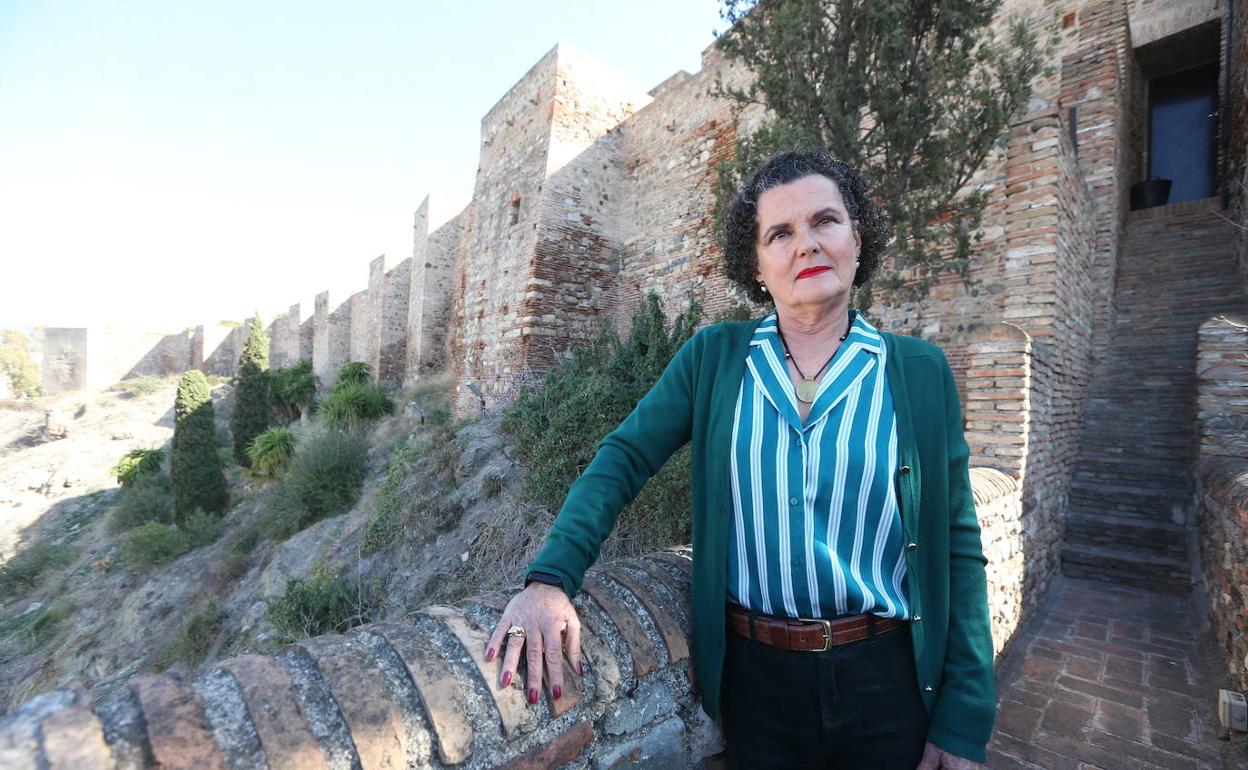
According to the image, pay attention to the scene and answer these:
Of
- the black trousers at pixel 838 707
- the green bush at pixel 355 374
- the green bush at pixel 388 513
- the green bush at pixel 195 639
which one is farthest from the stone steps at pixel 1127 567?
the green bush at pixel 355 374

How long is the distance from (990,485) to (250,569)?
410 inches

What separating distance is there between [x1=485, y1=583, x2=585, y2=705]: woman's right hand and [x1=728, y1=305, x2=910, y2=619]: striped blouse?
426 mm

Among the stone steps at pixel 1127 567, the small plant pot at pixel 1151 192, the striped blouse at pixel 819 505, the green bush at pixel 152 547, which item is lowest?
the green bush at pixel 152 547

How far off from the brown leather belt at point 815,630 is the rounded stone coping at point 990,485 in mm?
1751

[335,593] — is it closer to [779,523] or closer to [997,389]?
[779,523]

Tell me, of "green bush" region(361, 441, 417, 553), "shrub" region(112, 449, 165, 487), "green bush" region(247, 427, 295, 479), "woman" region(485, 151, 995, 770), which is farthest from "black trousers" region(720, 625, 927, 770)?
"shrub" region(112, 449, 165, 487)

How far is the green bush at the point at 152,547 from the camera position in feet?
34.2

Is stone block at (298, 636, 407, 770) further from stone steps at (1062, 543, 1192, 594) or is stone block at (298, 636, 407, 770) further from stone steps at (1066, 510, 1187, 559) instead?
stone steps at (1066, 510, 1187, 559)

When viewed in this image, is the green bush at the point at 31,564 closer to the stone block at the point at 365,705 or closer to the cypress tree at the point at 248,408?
the cypress tree at the point at 248,408

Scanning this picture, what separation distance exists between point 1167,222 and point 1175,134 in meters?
3.78

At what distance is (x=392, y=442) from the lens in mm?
11000

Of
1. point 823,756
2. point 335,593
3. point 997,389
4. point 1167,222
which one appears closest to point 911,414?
point 823,756

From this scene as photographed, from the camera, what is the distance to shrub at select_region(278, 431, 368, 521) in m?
9.16

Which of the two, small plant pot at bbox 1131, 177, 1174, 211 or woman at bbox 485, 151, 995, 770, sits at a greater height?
small plant pot at bbox 1131, 177, 1174, 211
